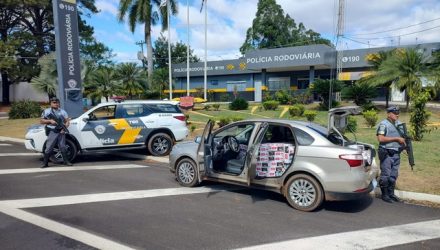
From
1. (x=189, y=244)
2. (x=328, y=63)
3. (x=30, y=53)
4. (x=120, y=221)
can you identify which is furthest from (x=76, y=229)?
(x=30, y=53)

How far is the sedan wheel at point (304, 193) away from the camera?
231 inches

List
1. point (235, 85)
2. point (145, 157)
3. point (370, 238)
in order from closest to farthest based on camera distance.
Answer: point (370, 238) → point (145, 157) → point (235, 85)

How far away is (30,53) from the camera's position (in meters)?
40.1

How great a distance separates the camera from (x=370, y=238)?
16.1ft

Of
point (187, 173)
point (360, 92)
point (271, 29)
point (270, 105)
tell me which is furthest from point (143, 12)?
point (187, 173)

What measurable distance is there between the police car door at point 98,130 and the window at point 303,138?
5728 millimetres

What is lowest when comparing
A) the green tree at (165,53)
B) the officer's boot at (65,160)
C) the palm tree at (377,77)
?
the officer's boot at (65,160)

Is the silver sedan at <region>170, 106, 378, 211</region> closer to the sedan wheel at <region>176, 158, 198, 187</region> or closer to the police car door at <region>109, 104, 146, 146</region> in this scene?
the sedan wheel at <region>176, 158, 198, 187</region>

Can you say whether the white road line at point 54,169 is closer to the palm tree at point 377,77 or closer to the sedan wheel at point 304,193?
the sedan wheel at point 304,193

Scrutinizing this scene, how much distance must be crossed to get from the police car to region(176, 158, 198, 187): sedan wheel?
3.25 metres

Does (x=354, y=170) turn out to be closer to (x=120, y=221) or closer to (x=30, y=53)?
(x=120, y=221)

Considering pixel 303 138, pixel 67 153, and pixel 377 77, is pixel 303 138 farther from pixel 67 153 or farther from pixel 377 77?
pixel 377 77

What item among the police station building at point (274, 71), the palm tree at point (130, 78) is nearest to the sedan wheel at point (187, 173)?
the palm tree at point (130, 78)

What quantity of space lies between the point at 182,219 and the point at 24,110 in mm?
22241
